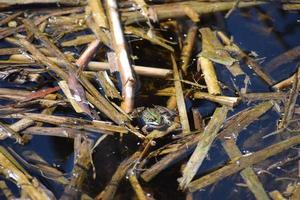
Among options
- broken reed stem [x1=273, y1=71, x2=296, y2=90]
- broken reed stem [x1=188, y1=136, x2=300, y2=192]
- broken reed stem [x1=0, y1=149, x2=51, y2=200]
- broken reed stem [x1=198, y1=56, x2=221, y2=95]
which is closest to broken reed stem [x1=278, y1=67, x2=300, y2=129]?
broken reed stem [x1=273, y1=71, x2=296, y2=90]

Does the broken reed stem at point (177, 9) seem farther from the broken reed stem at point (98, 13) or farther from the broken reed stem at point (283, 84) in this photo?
the broken reed stem at point (283, 84)

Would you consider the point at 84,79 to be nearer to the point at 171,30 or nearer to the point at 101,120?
the point at 101,120

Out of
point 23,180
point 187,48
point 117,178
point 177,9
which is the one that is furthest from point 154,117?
point 177,9

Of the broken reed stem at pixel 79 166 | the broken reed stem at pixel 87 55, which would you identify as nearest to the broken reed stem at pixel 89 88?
the broken reed stem at pixel 87 55

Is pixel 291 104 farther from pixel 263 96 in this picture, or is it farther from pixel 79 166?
pixel 79 166

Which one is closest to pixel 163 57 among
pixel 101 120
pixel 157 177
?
pixel 101 120
